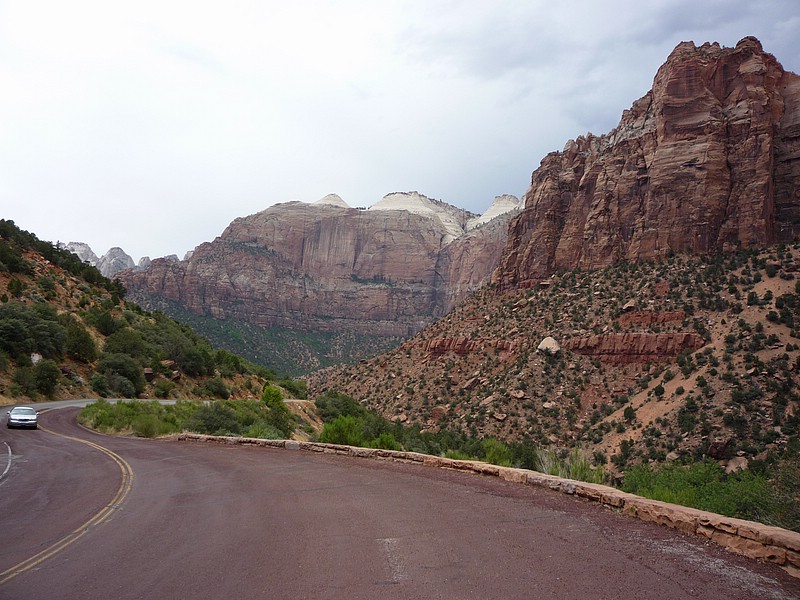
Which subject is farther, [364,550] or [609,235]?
[609,235]

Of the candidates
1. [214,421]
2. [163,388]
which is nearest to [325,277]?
[163,388]

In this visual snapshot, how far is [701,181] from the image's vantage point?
56500mm

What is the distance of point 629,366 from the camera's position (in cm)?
4588

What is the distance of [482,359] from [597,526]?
159 feet

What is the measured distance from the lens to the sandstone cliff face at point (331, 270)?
466 feet

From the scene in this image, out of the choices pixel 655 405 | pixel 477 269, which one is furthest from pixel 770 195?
pixel 477 269

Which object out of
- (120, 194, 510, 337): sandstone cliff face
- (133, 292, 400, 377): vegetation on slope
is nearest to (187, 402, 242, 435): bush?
(133, 292, 400, 377): vegetation on slope

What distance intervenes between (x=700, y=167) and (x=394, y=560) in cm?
6399

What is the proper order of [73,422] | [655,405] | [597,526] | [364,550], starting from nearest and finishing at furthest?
[364,550] → [597,526] → [73,422] → [655,405]

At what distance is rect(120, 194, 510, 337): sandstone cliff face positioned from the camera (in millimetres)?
142000

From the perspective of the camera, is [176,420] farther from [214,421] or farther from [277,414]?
[277,414]

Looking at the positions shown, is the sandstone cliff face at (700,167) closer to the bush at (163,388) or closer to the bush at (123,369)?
the bush at (163,388)

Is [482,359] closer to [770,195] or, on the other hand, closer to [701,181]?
[701,181]

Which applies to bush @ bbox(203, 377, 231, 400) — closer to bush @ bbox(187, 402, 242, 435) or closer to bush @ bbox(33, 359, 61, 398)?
bush @ bbox(33, 359, 61, 398)
